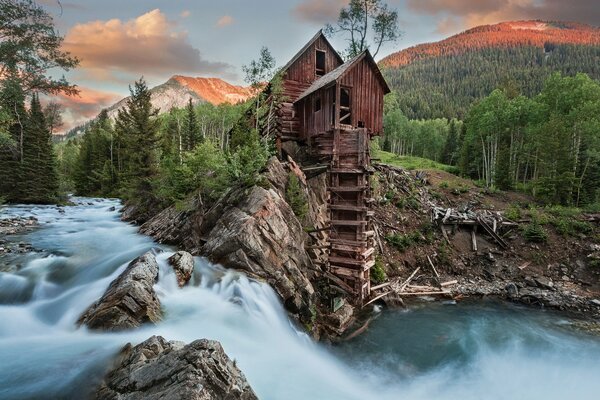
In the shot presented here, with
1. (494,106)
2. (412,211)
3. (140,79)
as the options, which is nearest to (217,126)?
(140,79)

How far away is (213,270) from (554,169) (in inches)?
1461

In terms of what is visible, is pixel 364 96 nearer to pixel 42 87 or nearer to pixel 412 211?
pixel 412 211

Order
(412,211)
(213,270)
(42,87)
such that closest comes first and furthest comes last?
(213,270) < (42,87) < (412,211)

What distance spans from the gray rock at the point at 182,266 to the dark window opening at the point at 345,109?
12.1 metres

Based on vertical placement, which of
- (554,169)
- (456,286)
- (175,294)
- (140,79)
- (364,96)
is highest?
(140,79)

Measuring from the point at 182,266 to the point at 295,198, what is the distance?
731 cm

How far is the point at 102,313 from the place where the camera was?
9.01 m

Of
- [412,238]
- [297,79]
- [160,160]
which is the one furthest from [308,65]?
[160,160]

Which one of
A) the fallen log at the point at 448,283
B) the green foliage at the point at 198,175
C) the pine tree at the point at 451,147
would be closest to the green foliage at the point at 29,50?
the green foliage at the point at 198,175

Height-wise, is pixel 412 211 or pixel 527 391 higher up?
pixel 412 211

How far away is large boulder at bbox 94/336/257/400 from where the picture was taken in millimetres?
5617

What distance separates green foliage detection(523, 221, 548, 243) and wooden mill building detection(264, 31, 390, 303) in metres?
13.1

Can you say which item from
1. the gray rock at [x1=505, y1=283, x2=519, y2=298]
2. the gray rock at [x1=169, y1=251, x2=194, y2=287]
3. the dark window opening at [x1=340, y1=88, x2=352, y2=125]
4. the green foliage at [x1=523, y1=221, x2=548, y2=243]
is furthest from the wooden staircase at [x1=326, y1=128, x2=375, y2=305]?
the green foliage at [x1=523, y1=221, x2=548, y2=243]

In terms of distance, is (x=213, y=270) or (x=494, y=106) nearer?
(x=213, y=270)
